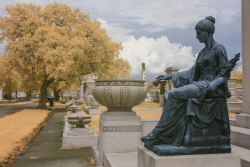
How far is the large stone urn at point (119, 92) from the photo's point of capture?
605 cm

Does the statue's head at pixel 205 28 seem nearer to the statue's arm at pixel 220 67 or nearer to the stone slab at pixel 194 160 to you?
the statue's arm at pixel 220 67

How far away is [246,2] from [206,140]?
15.0ft

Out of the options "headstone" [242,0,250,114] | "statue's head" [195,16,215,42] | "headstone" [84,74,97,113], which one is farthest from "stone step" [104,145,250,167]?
"headstone" [84,74,97,113]

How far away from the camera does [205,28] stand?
4.06m

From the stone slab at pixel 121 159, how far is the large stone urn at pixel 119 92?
1093 millimetres

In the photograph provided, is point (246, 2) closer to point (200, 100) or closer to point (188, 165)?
point (200, 100)

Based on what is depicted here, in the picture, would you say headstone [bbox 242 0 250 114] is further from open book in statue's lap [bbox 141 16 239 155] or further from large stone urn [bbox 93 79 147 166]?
open book in statue's lap [bbox 141 16 239 155]

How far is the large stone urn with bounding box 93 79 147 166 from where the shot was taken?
605 centimetres

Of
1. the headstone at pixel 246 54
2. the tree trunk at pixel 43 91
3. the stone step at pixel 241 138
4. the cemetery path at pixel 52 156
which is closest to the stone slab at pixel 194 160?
the stone step at pixel 241 138

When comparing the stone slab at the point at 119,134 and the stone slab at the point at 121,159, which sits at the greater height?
A: the stone slab at the point at 119,134

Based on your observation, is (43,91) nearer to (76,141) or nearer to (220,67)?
(76,141)

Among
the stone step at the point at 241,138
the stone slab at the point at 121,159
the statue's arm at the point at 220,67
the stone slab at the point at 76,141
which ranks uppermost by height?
the statue's arm at the point at 220,67

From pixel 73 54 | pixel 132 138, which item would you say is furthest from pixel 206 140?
pixel 73 54

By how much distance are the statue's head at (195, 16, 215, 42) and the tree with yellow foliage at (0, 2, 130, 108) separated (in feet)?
69.0
